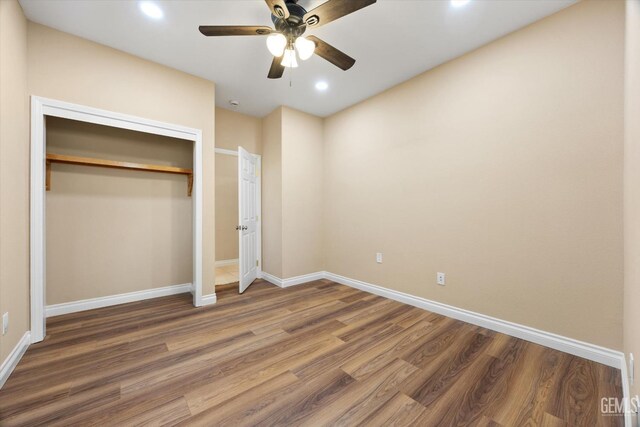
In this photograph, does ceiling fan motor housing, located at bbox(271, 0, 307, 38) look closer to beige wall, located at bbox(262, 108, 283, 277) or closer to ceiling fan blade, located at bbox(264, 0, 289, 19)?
ceiling fan blade, located at bbox(264, 0, 289, 19)

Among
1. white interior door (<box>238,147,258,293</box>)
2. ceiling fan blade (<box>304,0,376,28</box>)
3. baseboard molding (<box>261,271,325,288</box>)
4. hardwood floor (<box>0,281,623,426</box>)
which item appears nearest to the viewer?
hardwood floor (<box>0,281,623,426</box>)

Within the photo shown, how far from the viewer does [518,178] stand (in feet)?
7.36

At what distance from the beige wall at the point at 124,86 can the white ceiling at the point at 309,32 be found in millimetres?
114

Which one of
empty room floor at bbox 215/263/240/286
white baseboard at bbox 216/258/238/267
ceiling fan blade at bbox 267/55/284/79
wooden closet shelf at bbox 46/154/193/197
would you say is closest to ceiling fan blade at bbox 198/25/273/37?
ceiling fan blade at bbox 267/55/284/79

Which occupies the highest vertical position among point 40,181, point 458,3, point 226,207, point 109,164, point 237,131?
point 458,3

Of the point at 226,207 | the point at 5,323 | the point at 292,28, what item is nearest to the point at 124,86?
the point at 292,28

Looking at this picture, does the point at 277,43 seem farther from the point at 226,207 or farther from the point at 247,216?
the point at 226,207

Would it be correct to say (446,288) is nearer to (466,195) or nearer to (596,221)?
(466,195)

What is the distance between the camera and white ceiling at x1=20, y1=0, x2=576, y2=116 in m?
2.03

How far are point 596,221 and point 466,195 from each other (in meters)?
0.94

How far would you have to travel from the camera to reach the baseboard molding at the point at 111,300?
8.80ft

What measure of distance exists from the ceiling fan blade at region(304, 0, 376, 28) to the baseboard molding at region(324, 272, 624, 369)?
9.34 ft

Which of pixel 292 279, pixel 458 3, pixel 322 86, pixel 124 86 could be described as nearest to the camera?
pixel 458 3

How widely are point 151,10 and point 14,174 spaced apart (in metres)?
1.70
